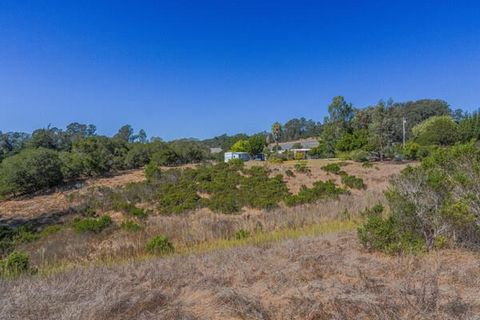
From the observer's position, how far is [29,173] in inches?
926

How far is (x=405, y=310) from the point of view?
2.92m

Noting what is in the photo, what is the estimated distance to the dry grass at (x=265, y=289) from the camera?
9.98 feet

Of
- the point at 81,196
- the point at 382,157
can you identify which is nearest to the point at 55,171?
the point at 81,196

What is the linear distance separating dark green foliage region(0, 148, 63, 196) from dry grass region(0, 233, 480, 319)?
23583 millimetres

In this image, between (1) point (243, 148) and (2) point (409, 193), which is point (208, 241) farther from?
(1) point (243, 148)

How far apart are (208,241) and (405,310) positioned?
5.41 meters

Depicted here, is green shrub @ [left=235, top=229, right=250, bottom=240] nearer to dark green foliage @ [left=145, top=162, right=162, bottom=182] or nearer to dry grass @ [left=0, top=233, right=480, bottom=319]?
dry grass @ [left=0, top=233, right=480, bottom=319]

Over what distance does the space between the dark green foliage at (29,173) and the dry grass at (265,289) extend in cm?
2358

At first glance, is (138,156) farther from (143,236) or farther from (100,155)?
(143,236)

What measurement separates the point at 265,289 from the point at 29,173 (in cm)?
2589

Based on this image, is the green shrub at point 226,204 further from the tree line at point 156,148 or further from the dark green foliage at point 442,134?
the dark green foliage at point 442,134

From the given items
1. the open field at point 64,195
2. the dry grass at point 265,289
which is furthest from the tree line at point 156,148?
the dry grass at point 265,289

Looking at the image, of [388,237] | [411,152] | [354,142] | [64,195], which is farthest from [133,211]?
[354,142]

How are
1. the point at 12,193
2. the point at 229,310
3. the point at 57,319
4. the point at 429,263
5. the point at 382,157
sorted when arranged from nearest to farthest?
the point at 57,319
the point at 229,310
the point at 429,263
the point at 12,193
the point at 382,157
